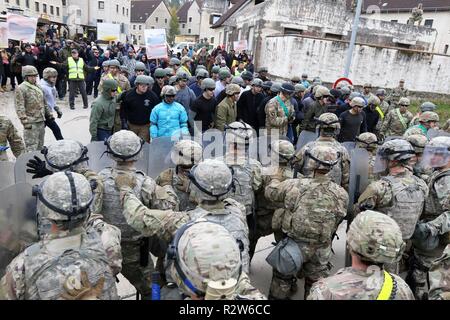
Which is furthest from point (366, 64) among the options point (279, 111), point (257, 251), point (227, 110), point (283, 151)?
point (283, 151)

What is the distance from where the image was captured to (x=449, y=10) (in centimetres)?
3734

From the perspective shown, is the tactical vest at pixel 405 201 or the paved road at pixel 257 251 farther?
the paved road at pixel 257 251

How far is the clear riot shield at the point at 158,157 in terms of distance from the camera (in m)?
4.50

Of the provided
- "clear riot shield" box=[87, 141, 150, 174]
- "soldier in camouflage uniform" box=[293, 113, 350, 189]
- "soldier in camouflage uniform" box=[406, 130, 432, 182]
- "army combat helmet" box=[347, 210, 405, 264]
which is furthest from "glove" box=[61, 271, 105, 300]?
"soldier in camouflage uniform" box=[406, 130, 432, 182]

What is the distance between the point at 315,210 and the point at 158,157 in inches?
84.4

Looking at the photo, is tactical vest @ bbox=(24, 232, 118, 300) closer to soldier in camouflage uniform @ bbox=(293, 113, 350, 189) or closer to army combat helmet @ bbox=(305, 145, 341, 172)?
army combat helmet @ bbox=(305, 145, 341, 172)

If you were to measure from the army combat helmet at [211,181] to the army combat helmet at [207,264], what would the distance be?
75 centimetres

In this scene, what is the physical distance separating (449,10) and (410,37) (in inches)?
745

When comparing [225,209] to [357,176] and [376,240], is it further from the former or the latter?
[357,176]

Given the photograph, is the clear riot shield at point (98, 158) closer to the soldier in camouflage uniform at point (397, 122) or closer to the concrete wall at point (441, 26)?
the soldier in camouflage uniform at point (397, 122)

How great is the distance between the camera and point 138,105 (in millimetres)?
6332

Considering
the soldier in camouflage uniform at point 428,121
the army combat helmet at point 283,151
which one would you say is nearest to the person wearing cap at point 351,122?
the soldier in camouflage uniform at point 428,121
